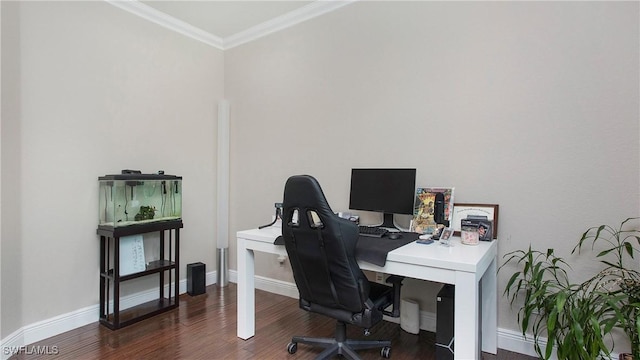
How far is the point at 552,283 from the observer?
205 centimetres

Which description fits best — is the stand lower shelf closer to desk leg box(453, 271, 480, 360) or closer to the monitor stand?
the monitor stand

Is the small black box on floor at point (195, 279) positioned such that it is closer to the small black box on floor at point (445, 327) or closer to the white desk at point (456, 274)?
the white desk at point (456, 274)

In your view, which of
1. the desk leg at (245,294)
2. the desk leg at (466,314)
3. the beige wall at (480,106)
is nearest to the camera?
the desk leg at (466,314)

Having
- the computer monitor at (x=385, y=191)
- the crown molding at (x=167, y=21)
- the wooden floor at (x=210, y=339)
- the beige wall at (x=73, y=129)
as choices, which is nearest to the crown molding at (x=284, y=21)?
the crown molding at (x=167, y=21)

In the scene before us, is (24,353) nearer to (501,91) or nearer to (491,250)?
(491,250)

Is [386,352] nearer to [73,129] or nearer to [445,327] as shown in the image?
[445,327]

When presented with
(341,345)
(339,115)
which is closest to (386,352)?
(341,345)

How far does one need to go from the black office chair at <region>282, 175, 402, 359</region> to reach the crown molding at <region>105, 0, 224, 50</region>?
2385mm

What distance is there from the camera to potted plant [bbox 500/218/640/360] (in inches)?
61.8

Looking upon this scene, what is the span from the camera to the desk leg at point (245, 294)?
2.34 meters

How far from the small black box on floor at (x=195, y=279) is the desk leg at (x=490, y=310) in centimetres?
254

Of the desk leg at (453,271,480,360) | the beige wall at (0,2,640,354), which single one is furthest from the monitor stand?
the desk leg at (453,271,480,360)

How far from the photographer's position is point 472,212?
2229 millimetres

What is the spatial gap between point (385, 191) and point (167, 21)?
265 cm
